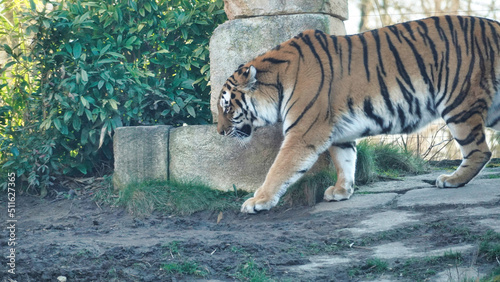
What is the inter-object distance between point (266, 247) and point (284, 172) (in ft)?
3.75

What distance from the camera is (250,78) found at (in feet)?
16.2

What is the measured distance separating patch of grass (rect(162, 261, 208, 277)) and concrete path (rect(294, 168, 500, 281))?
53cm

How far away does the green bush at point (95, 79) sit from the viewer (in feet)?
19.4

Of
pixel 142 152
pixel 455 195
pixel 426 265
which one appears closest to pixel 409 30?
pixel 455 195

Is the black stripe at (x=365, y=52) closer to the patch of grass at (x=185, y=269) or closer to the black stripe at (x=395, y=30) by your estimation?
the black stripe at (x=395, y=30)

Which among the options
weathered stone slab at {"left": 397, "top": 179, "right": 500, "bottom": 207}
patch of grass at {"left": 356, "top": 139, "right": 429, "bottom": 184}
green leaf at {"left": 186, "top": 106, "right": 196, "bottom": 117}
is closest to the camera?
weathered stone slab at {"left": 397, "top": 179, "right": 500, "bottom": 207}

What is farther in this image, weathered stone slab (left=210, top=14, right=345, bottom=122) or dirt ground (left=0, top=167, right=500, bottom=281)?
weathered stone slab (left=210, top=14, right=345, bottom=122)

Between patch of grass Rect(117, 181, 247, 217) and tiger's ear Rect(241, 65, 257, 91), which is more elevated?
tiger's ear Rect(241, 65, 257, 91)

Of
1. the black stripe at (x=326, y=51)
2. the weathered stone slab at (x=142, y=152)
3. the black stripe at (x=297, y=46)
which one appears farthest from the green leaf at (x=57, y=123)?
the black stripe at (x=326, y=51)

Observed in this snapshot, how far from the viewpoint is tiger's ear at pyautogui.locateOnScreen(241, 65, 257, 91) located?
16.0 feet

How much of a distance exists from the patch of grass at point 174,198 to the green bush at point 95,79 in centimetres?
82

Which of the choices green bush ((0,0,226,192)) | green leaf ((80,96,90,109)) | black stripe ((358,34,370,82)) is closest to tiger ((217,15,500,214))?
black stripe ((358,34,370,82))

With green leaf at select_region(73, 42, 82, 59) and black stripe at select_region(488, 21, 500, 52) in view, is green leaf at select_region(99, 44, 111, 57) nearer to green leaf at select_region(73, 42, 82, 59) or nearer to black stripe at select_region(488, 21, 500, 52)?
green leaf at select_region(73, 42, 82, 59)

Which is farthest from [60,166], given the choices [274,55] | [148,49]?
[274,55]
